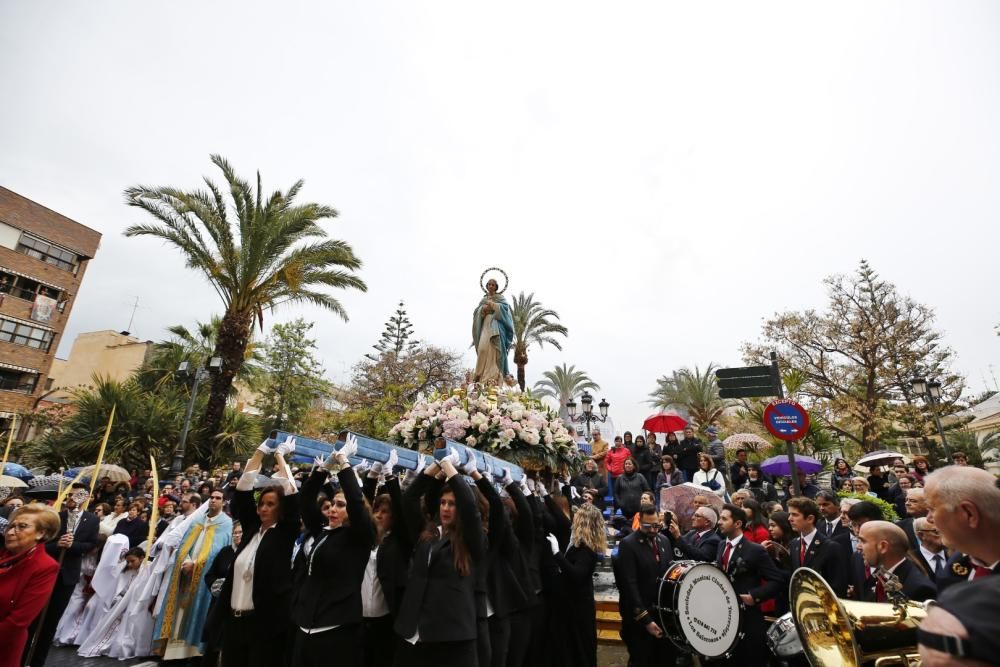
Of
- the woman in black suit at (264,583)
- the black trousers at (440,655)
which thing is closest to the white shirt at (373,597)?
the woman in black suit at (264,583)

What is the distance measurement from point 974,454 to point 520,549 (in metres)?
36.9

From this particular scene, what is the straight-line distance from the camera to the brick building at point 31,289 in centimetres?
2886

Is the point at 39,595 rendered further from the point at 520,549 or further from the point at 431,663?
the point at 520,549

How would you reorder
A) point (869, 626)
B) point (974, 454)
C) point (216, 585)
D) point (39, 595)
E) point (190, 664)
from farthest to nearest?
1. point (974, 454)
2. point (190, 664)
3. point (216, 585)
4. point (39, 595)
5. point (869, 626)

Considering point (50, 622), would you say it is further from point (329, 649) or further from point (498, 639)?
point (498, 639)

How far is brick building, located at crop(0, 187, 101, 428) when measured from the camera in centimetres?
2886

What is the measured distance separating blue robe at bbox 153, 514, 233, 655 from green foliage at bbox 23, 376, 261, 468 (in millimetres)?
11635

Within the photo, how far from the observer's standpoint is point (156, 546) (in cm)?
→ 673

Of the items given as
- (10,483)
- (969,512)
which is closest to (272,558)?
(969,512)

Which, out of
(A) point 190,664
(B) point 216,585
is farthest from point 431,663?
(A) point 190,664

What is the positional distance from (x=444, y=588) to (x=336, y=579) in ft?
2.73

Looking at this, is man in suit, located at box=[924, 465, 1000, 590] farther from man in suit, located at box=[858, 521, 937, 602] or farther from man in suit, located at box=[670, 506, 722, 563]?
man in suit, located at box=[670, 506, 722, 563]

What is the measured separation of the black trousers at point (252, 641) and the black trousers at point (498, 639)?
166cm

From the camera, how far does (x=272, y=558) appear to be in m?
3.98
